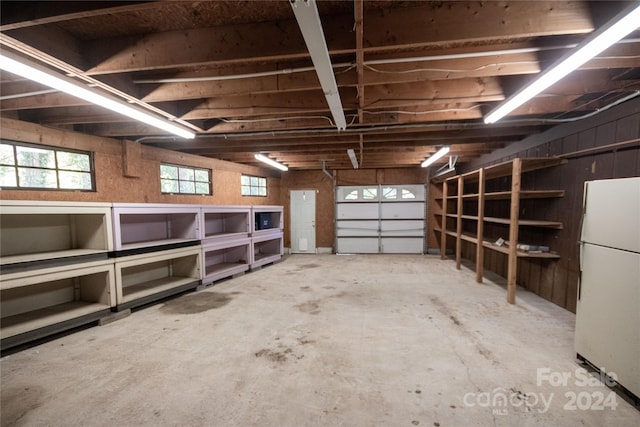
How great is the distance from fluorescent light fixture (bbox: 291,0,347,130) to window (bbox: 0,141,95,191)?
3.55 meters

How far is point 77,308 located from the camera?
2879mm

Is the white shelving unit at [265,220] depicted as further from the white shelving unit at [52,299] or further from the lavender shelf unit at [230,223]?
the white shelving unit at [52,299]

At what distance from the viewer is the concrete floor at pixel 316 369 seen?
65.1 inches

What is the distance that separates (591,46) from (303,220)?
6830 mm

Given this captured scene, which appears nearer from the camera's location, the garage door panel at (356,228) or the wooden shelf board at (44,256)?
the wooden shelf board at (44,256)

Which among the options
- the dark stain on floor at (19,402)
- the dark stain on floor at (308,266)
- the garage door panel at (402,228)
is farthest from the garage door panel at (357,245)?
the dark stain on floor at (19,402)

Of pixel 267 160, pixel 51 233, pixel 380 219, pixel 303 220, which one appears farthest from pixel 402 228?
pixel 51 233

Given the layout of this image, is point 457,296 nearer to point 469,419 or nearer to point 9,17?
point 469,419

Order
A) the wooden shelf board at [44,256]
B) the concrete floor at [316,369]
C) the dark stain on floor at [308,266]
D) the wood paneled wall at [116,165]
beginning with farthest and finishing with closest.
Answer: the dark stain on floor at [308,266], the wood paneled wall at [116,165], the wooden shelf board at [44,256], the concrete floor at [316,369]

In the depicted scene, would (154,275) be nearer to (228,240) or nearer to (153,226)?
(153,226)

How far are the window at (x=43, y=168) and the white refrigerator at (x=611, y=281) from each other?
5.52 m

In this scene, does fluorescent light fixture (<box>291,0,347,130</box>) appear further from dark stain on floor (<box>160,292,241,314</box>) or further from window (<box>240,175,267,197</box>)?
window (<box>240,175,267,197</box>)

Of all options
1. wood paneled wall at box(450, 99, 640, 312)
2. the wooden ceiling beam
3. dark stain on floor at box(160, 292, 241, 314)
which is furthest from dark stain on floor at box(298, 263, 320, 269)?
the wooden ceiling beam

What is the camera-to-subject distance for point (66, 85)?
81.0 inches
